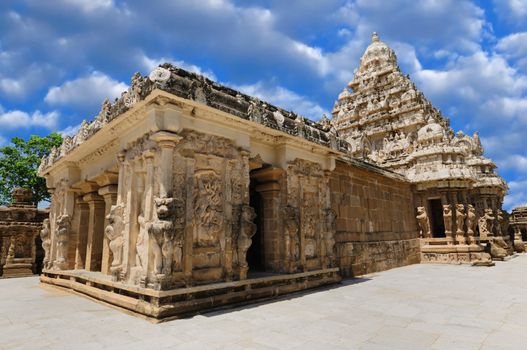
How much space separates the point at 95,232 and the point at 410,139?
68.2 ft

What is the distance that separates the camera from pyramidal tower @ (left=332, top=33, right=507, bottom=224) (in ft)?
49.2

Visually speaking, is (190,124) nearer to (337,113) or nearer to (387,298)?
(387,298)

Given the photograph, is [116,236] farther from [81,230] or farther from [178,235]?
[81,230]

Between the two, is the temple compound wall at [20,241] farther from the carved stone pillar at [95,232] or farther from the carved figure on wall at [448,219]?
the carved figure on wall at [448,219]

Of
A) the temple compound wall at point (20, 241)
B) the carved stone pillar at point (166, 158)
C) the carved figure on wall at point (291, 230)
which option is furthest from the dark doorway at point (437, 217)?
the temple compound wall at point (20, 241)

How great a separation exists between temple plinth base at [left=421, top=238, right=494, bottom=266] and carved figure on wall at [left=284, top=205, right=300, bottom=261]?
31.0 feet

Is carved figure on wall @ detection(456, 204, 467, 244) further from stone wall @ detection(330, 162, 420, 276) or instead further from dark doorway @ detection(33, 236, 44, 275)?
dark doorway @ detection(33, 236, 44, 275)

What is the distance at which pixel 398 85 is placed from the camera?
2638 centimetres

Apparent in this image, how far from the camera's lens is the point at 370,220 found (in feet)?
39.8

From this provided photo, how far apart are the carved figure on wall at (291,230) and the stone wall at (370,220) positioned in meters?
2.76

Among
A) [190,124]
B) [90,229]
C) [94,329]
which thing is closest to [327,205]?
[190,124]

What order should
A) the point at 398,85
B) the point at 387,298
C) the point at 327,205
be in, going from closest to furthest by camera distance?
the point at 387,298, the point at 327,205, the point at 398,85

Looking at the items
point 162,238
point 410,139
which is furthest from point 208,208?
point 410,139

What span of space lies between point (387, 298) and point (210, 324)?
13.0 ft
